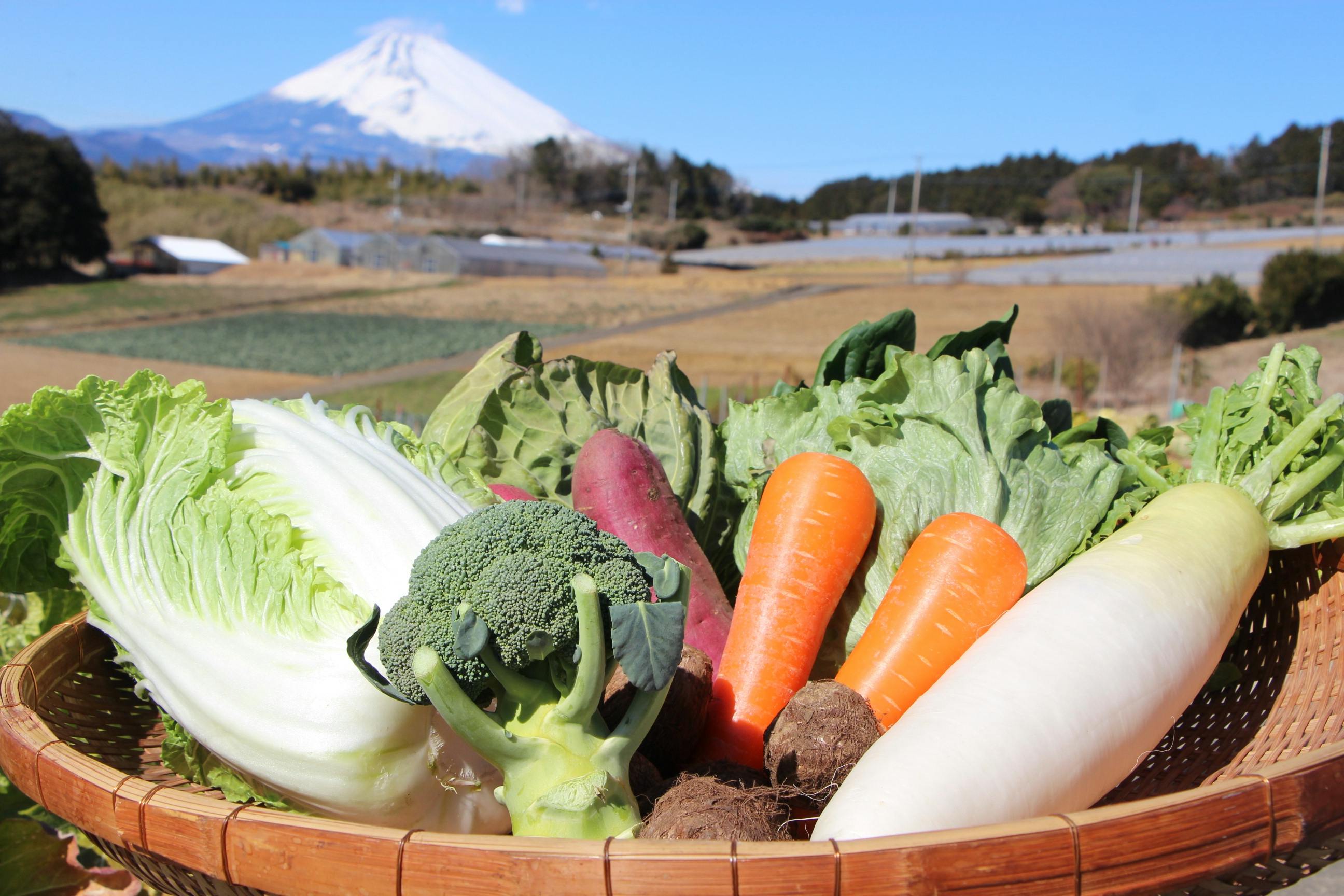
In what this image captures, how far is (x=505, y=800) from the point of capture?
1480 millimetres

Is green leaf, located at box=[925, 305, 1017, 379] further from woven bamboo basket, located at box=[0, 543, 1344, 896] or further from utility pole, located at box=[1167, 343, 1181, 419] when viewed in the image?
utility pole, located at box=[1167, 343, 1181, 419]

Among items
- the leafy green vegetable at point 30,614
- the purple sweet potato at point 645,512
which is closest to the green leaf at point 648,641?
the purple sweet potato at point 645,512

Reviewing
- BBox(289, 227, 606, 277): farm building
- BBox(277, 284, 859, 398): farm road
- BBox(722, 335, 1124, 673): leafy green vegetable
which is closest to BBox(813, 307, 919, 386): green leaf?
BBox(722, 335, 1124, 673): leafy green vegetable

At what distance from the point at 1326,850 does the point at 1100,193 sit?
113856mm

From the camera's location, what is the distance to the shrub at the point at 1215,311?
39.5 metres

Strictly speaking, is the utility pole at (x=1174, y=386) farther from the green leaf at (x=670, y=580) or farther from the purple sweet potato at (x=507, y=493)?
the green leaf at (x=670, y=580)

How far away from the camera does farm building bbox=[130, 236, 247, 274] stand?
80.9m

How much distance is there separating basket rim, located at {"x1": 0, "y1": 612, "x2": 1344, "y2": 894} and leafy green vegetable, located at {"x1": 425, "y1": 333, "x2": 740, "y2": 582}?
1.46 meters

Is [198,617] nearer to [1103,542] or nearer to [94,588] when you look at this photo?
[94,588]

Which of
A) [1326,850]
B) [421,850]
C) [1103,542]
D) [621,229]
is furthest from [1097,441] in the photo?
[621,229]

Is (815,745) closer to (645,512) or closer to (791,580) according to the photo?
(791,580)

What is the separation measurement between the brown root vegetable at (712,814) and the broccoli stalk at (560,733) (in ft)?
0.19

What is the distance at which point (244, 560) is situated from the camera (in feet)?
6.19

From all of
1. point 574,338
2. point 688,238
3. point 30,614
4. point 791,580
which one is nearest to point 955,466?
point 791,580
